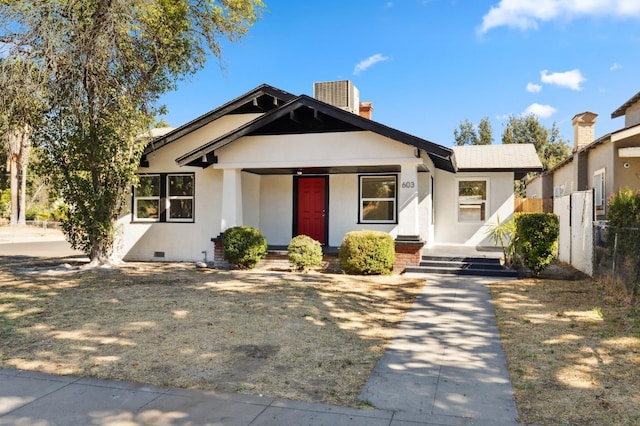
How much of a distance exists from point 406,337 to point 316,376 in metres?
1.93

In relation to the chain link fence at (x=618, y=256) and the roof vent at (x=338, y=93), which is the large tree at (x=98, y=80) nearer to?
the roof vent at (x=338, y=93)

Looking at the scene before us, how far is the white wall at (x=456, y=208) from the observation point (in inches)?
622

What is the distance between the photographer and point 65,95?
38.5 feet

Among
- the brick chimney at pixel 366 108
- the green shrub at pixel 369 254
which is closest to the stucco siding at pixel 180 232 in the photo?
the green shrub at pixel 369 254

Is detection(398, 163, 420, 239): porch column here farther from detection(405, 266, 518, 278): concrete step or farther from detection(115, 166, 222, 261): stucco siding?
detection(115, 166, 222, 261): stucco siding

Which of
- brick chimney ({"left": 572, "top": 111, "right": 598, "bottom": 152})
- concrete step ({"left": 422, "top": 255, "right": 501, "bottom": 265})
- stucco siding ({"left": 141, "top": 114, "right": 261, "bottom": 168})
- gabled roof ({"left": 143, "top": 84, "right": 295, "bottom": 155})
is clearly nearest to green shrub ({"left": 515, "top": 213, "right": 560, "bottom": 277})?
concrete step ({"left": 422, "top": 255, "right": 501, "bottom": 265})

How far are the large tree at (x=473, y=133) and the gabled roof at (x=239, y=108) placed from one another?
32.7 m

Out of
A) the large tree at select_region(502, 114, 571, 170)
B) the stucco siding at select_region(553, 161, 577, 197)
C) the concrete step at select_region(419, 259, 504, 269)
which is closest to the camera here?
the concrete step at select_region(419, 259, 504, 269)

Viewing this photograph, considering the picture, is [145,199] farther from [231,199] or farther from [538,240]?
[538,240]

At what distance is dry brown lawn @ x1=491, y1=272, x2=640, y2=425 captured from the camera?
12.6 ft

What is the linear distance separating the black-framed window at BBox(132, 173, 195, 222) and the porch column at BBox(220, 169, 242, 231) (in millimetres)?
1786

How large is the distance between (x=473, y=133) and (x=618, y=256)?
126 ft

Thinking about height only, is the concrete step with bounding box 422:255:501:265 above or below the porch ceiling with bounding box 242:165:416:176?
below

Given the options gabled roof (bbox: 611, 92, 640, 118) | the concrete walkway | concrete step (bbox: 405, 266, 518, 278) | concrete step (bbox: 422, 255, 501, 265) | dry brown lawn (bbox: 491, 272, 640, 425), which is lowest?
the concrete walkway
